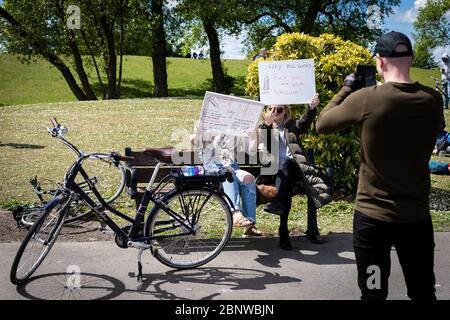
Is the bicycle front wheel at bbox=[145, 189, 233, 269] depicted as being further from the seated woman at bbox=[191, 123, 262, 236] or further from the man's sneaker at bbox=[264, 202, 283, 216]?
the man's sneaker at bbox=[264, 202, 283, 216]

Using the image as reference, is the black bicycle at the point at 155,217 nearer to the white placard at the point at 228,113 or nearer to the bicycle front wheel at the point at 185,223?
the bicycle front wheel at the point at 185,223

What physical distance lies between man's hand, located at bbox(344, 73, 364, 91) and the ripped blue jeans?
2392 mm

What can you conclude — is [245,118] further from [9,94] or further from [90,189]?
[9,94]

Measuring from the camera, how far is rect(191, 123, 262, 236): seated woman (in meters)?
5.75

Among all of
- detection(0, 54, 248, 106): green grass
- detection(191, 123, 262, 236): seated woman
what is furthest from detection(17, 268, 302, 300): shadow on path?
detection(0, 54, 248, 106): green grass

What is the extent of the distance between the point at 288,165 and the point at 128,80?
32803 millimetres

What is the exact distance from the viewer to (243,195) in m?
5.82

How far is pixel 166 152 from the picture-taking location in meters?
5.45

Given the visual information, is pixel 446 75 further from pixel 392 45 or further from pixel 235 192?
pixel 392 45

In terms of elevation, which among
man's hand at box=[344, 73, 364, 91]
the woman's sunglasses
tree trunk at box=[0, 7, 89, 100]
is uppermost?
tree trunk at box=[0, 7, 89, 100]

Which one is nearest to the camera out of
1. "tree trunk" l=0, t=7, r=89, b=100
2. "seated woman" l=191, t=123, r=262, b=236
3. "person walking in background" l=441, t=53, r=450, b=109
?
"seated woman" l=191, t=123, r=262, b=236

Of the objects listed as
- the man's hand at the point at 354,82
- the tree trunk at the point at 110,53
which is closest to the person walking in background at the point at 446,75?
the tree trunk at the point at 110,53

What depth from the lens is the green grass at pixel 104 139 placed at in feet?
24.5

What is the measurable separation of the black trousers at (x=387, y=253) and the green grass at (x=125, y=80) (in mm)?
29393
